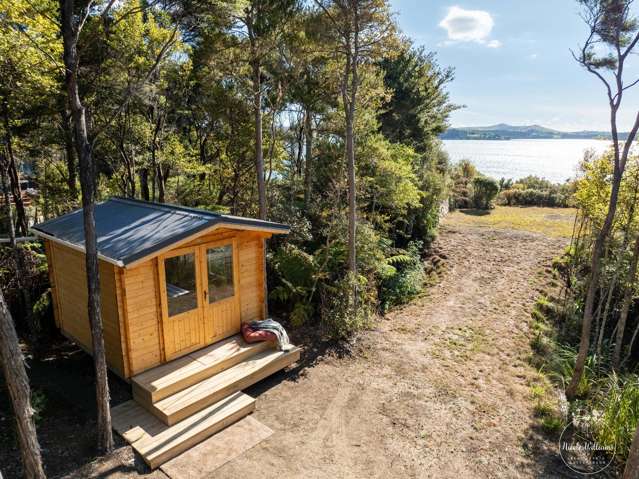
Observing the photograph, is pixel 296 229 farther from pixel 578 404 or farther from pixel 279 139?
pixel 578 404

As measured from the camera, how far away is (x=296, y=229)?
36.0 feet

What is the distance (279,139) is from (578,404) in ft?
35.9

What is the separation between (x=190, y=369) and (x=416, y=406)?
379 cm

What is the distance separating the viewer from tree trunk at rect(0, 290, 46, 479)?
11.2ft

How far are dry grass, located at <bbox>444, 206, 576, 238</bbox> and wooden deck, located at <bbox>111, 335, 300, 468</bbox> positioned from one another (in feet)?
47.3

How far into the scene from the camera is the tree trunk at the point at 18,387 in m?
3.42

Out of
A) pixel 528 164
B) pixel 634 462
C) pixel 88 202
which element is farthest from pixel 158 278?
pixel 528 164

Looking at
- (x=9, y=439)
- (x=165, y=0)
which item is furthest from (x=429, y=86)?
(x=9, y=439)

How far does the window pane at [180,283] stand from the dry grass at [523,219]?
14710 mm

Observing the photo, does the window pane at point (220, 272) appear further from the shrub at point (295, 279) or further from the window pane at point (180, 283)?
the shrub at point (295, 279)

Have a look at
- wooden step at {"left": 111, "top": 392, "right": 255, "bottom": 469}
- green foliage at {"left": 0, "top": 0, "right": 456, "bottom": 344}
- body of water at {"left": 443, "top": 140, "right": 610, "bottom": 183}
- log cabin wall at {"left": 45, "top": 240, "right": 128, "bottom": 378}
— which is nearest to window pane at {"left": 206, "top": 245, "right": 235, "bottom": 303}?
log cabin wall at {"left": 45, "top": 240, "right": 128, "bottom": 378}

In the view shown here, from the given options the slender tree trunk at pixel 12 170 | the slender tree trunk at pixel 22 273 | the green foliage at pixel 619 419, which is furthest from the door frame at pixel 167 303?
the green foliage at pixel 619 419

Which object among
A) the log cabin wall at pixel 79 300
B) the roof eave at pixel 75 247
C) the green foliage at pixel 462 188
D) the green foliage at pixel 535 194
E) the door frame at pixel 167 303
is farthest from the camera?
the green foliage at pixel 535 194

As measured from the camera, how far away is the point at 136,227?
678cm
